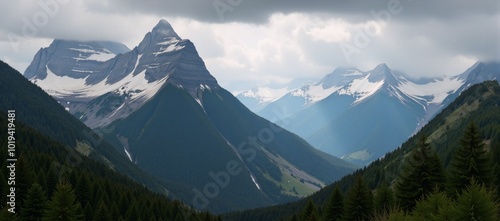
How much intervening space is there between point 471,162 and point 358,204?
14.2m

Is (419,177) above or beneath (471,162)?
Result: beneath

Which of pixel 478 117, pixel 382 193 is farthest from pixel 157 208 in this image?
pixel 478 117

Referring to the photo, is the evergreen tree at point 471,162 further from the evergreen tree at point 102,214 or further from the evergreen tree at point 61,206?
the evergreen tree at point 102,214

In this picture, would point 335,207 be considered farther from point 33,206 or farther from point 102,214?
point 33,206

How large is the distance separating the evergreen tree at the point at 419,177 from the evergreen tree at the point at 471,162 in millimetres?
2401

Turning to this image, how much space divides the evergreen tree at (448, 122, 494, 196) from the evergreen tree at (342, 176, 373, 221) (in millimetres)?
10674

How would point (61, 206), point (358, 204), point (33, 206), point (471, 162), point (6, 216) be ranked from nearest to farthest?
point (61, 206), point (6, 216), point (471, 162), point (33, 206), point (358, 204)

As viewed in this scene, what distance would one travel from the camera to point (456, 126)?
605ft

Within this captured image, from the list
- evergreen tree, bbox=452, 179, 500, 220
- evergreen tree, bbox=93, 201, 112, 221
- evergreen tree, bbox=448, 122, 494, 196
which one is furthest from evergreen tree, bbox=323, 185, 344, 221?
evergreen tree, bbox=452, 179, 500, 220

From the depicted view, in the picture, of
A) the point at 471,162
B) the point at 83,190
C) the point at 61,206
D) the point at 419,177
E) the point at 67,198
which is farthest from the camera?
the point at 83,190

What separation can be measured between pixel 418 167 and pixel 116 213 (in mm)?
50400

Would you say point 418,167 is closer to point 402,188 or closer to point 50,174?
point 402,188

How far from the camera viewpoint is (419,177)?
55250mm

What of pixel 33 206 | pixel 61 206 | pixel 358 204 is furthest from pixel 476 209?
pixel 33 206
